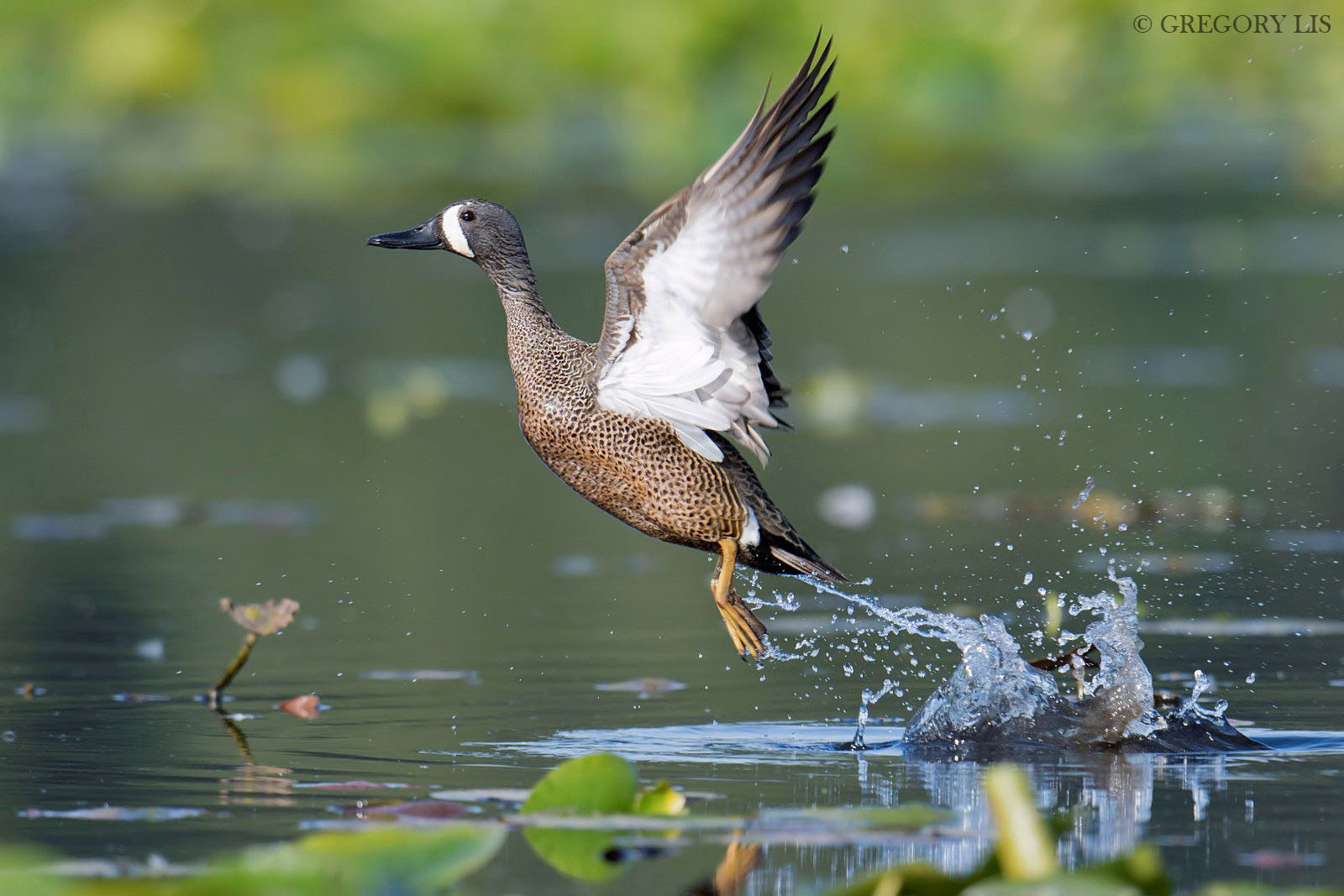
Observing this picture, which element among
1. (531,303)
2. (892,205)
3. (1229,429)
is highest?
(892,205)

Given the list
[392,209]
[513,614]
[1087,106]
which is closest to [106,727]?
[513,614]

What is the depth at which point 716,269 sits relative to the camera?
211 inches

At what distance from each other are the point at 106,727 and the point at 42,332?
939 centimetres

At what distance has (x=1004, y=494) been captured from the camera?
28.9ft

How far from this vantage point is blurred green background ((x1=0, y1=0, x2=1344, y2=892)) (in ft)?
20.0

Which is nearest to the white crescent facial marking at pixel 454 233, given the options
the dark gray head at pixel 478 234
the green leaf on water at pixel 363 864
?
the dark gray head at pixel 478 234

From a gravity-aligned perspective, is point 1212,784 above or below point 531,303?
below

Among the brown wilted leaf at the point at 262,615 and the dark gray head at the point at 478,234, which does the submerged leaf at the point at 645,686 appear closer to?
the brown wilted leaf at the point at 262,615

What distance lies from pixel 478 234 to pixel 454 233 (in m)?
0.06

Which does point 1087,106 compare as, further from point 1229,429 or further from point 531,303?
point 531,303

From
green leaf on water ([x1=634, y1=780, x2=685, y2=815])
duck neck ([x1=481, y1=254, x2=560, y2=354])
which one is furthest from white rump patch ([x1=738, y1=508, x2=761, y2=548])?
green leaf on water ([x1=634, y1=780, x2=685, y2=815])

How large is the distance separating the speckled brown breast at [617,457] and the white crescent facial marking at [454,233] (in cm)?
40
